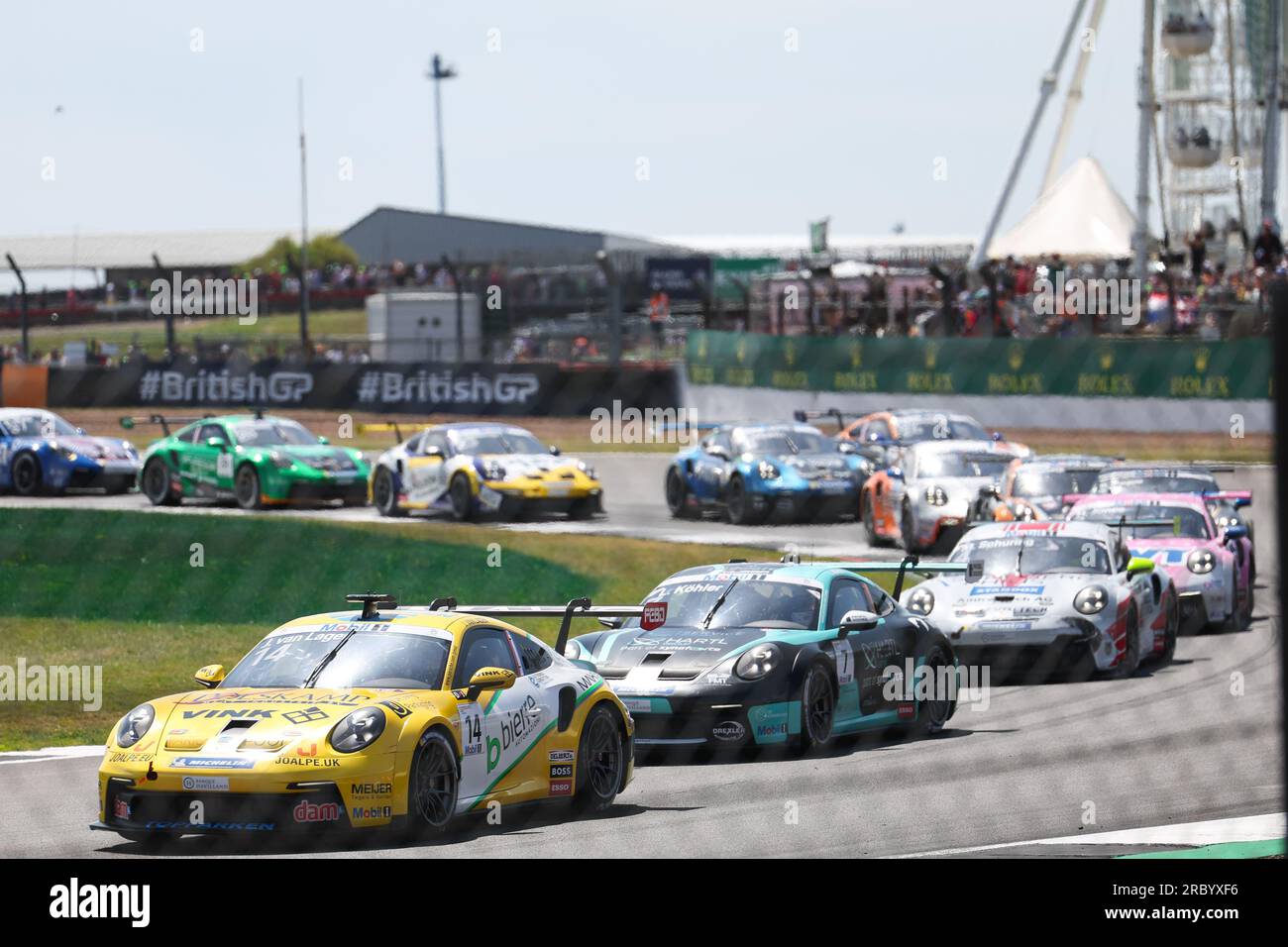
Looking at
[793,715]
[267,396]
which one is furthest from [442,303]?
[793,715]

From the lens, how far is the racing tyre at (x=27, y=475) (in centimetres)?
2958

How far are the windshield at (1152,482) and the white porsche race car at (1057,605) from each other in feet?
14.5

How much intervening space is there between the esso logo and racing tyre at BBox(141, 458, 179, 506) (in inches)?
674

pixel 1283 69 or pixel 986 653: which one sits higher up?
pixel 1283 69

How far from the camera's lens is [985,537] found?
54.8 ft

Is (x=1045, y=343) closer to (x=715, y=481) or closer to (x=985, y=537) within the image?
(x=715, y=481)

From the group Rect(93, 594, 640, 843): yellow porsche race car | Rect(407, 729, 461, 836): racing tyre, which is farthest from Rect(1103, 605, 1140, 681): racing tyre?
Rect(407, 729, 461, 836): racing tyre

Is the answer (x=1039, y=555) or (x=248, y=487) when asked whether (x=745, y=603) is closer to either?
(x=1039, y=555)

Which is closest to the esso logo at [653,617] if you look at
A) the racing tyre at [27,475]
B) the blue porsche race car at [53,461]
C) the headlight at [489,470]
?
the headlight at [489,470]

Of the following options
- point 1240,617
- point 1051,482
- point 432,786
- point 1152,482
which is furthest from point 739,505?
point 432,786

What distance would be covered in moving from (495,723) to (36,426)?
73.1ft
